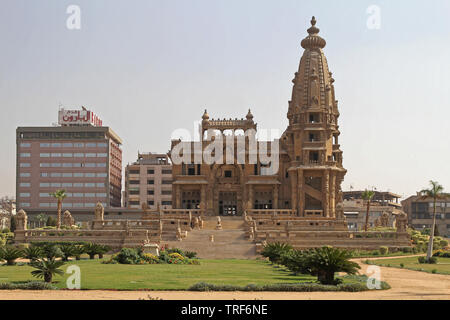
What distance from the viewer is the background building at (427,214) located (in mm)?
138375

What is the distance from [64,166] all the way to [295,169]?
76.7 m

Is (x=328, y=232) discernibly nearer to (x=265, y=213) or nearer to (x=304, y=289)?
(x=265, y=213)

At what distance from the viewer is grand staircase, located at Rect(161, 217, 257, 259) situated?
59.0 meters

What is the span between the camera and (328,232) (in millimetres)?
65062

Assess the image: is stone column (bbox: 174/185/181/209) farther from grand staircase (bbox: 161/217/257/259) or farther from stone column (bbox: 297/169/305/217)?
grand staircase (bbox: 161/217/257/259)

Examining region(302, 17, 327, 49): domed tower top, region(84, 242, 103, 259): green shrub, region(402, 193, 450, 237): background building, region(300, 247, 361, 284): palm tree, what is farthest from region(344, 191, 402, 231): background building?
region(300, 247, 361, 284): palm tree

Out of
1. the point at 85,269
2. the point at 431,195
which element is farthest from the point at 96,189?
the point at 85,269

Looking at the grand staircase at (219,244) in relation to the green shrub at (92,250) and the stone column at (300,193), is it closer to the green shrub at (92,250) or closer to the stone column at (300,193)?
the green shrub at (92,250)

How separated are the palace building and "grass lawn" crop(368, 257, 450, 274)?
33399 millimetres

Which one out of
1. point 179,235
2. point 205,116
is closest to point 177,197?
point 205,116

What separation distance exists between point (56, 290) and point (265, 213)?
202 ft

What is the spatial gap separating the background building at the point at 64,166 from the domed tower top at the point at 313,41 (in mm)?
69368

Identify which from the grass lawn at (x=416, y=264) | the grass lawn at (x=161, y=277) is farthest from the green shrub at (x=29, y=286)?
the grass lawn at (x=416, y=264)

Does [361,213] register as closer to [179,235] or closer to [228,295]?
[179,235]
